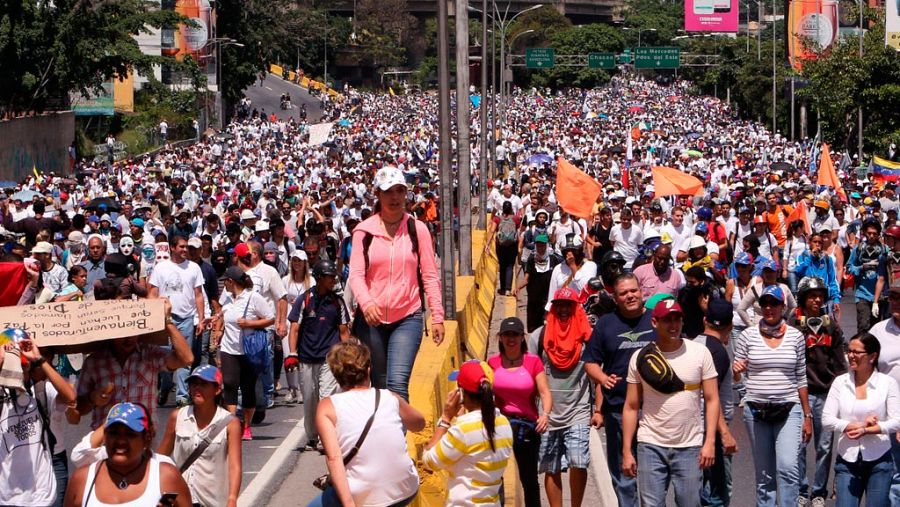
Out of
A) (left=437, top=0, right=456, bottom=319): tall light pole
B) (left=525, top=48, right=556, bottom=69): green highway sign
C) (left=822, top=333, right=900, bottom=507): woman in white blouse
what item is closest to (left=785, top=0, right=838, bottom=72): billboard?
(left=525, top=48, right=556, bottom=69): green highway sign

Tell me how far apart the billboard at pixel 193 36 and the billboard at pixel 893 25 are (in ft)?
180

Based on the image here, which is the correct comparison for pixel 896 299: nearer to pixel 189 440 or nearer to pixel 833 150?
pixel 189 440

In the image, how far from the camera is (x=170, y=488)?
20.6 feet

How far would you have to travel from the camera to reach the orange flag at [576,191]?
22391 millimetres

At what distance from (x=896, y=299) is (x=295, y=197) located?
22.9 meters

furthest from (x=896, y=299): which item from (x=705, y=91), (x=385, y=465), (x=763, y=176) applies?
(x=705, y=91)

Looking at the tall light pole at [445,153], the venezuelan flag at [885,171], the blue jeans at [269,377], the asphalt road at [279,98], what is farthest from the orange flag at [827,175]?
the asphalt road at [279,98]

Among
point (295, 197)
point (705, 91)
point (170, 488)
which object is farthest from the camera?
point (705, 91)

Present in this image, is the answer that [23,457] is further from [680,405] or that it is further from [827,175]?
[827,175]

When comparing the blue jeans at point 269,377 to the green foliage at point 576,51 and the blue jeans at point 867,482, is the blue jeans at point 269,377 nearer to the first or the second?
the blue jeans at point 867,482

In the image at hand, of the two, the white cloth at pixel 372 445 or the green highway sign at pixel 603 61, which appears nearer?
the white cloth at pixel 372 445

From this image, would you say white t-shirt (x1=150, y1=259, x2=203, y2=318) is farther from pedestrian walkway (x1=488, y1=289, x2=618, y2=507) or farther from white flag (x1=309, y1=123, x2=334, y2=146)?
white flag (x1=309, y1=123, x2=334, y2=146)

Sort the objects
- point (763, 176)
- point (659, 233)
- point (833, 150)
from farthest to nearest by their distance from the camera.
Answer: point (833, 150) → point (763, 176) → point (659, 233)

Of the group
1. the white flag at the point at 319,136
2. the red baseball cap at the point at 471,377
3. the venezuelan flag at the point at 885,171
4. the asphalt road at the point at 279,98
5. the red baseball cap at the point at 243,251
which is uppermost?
the red baseball cap at the point at 471,377
